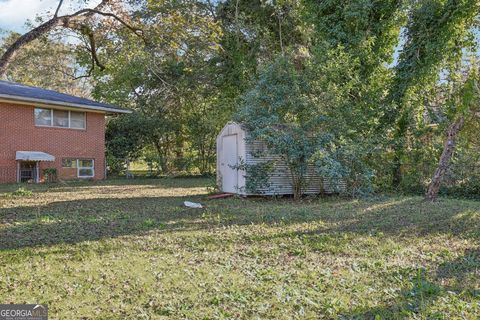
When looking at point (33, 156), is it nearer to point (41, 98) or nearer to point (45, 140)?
point (45, 140)

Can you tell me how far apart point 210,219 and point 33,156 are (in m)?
12.9

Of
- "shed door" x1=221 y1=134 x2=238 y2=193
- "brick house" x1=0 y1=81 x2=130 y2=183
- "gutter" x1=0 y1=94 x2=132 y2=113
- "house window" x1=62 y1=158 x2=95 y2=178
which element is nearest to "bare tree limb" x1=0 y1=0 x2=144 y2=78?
"shed door" x1=221 y1=134 x2=238 y2=193

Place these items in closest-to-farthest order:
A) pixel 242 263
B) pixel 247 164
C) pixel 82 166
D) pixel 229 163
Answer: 1. pixel 242 263
2. pixel 247 164
3. pixel 229 163
4. pixel 82 166

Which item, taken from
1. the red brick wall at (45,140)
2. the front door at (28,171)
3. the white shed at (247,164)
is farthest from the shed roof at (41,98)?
the white shed at (247,164)

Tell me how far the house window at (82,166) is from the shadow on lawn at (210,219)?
9.49m

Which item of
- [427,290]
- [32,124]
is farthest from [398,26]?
[32,124]

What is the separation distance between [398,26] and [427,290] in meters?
12.8

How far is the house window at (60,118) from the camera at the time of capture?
18.3 m

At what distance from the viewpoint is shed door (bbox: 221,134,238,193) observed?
1217 centimetres

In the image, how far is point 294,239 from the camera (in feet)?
20.1

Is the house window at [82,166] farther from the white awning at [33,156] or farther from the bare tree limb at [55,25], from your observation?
the bare tree limb at [55,25]

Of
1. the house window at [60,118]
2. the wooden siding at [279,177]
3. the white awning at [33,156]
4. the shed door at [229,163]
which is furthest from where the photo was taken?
the house window at [60,118]

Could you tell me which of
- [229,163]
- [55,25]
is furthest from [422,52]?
[55,25]

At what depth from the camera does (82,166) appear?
19.9 m
